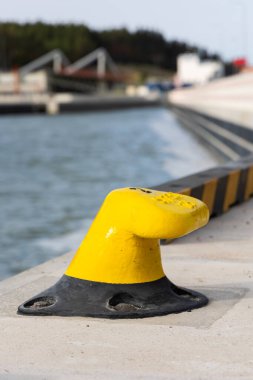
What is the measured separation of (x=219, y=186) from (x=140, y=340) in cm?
639

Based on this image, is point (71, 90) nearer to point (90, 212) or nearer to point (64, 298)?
point (90, 212)

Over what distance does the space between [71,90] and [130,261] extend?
574 ft

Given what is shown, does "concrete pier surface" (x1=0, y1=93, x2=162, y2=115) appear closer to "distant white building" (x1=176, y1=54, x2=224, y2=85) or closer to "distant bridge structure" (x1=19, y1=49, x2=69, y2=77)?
"distant white building" (x1=176, y1=54, x2=224, y2=85)

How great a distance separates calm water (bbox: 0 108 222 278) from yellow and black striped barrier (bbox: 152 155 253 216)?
281 cm

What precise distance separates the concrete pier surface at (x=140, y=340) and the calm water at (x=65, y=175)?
563 cm

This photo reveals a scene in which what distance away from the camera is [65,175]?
33406 millimetres

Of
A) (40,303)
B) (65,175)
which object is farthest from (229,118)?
(40,303)

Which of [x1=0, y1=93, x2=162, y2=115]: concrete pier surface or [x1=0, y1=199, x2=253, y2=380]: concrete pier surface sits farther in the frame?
[x1=0, y1=93, x2=162, y2=115]: concrete pier surface

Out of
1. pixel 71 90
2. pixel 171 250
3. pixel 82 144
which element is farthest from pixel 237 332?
pixel 71 90

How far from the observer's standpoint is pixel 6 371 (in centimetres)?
500

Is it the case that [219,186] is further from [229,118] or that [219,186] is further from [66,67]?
[66,67]

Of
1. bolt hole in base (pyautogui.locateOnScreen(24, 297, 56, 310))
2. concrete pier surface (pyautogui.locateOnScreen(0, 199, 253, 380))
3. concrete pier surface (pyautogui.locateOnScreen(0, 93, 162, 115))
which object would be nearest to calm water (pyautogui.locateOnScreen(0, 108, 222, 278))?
concrete pier surface (pyautogui.locateOnScreen(0, 199, 253, 380))

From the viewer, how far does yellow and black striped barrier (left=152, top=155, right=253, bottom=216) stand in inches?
429

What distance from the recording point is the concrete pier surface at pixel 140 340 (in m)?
4.99
